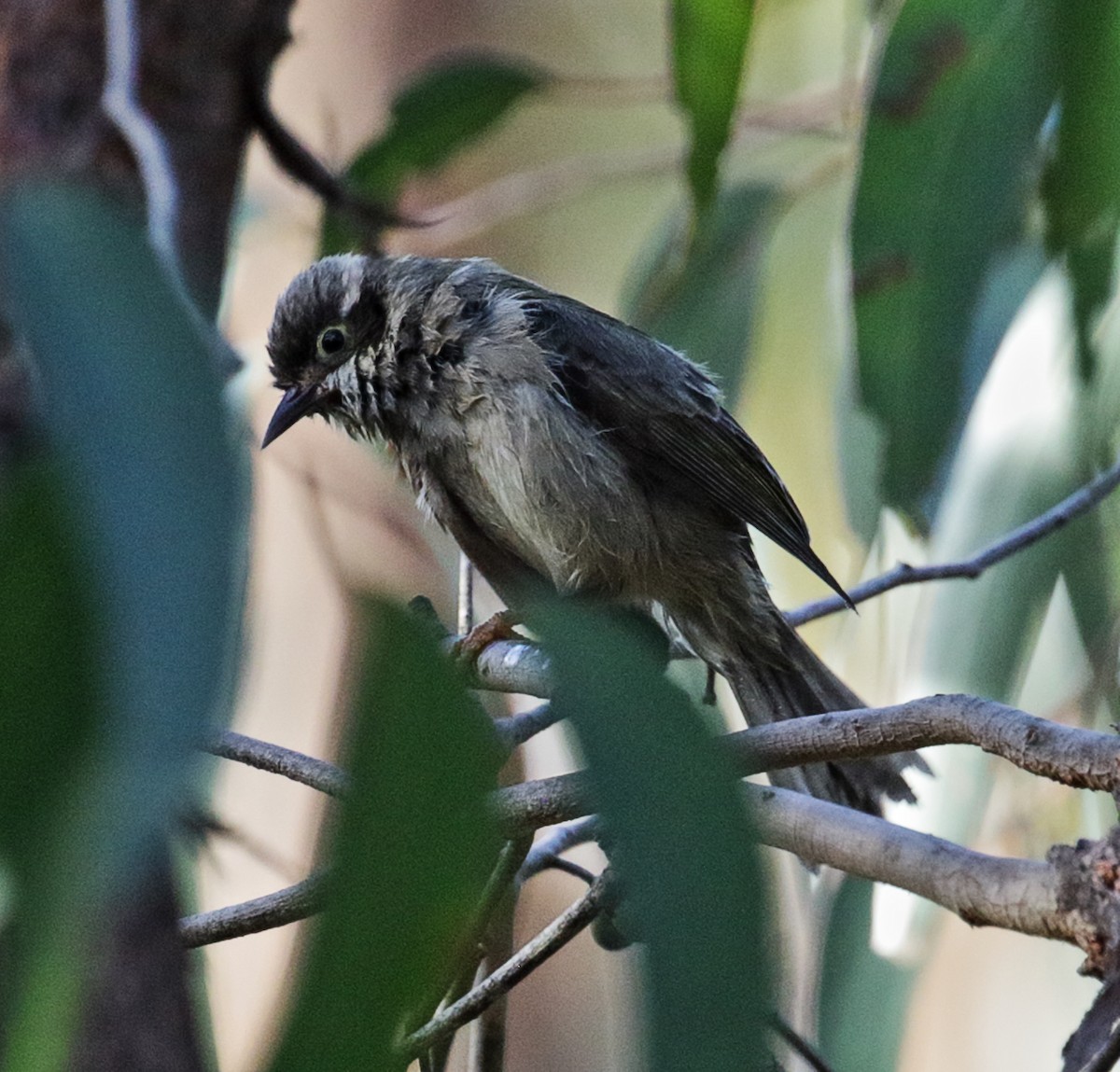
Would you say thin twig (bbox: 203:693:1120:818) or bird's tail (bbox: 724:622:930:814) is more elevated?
bird's tail (bbox: 724:622:930:814)

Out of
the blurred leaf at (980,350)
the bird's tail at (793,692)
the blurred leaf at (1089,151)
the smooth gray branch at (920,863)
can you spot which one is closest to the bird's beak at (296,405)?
the bird's tail at (793,692)

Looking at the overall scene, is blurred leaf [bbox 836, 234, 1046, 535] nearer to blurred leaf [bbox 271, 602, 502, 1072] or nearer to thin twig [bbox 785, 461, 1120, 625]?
thin twig [bbox 785, 461, 1120, 625]

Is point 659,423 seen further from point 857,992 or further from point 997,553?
point 857,992

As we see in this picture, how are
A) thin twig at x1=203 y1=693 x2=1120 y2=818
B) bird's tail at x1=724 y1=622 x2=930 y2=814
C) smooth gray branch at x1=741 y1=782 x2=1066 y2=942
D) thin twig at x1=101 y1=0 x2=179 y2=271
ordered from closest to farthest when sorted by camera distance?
smooth gray branch at x1=741 y1=782 x2=1066 y2=942
thin twig at x1=203 y1=693 x2=1120 y2=818
thin twig at x1=101 y1=0 x2=179 y2=271
bird's tail at x1=724 y1=622 x2=930 y2=814

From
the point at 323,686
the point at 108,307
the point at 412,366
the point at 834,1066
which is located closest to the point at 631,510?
the point at 412,366

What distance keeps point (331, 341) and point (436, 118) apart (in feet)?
2.41

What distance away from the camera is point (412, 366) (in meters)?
2.62

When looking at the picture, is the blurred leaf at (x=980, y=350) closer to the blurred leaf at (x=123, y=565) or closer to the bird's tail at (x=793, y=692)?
the bird's tail at (x=793, y=692)

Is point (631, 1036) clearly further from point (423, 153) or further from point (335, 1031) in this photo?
point (423, 153)

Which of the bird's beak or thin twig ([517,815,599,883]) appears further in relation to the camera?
the bird's beak

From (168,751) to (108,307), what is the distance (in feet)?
1.99

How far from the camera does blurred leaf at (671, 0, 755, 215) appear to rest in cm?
251

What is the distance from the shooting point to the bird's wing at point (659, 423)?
2.61m

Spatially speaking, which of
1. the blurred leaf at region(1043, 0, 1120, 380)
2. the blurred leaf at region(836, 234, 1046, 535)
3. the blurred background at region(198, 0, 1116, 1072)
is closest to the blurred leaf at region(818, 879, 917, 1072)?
the blurred background at region(198, 0, 1116, 1072)
